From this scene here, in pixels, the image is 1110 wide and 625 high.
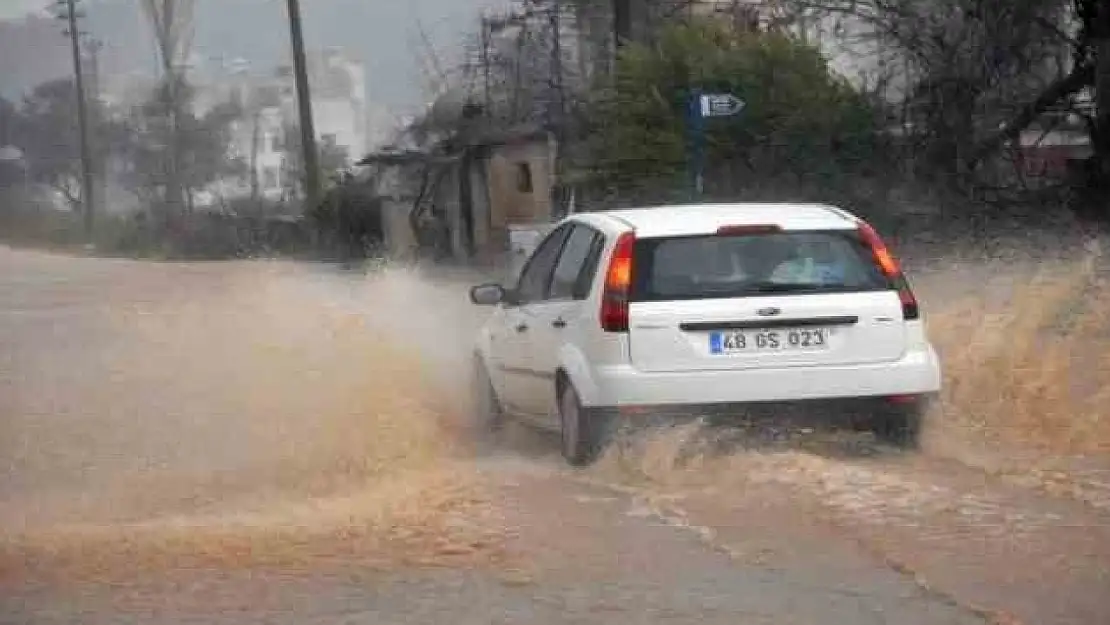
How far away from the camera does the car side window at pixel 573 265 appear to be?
10203 mm

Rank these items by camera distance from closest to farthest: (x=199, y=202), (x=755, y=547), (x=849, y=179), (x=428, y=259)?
1. (x=755, y=547)
2. (x=849, y=179)
3. (x=428, y=259)
4. (x=199, y=202)

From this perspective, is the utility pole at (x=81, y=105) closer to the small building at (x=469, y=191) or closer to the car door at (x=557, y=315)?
the small building at (x=469, y=191)

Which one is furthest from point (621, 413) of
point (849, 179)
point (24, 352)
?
point (849, 179)

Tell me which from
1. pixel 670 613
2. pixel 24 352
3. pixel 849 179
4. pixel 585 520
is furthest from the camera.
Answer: pixel 849 179

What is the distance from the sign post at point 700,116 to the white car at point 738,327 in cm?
1091

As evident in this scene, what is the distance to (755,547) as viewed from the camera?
7621 millimetres

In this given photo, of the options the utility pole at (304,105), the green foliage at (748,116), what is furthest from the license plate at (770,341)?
the utility pole at (304,105)

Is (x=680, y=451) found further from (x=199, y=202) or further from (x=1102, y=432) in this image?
(x=199, y=202)

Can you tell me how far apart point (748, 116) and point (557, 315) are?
1676 centimetres

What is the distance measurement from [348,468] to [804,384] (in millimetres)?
2451

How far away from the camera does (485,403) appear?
1201cm

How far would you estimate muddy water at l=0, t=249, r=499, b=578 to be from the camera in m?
8.24

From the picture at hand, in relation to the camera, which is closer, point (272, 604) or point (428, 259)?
point (272, 604)

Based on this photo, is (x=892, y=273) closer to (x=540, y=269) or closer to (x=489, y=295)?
(x=540, y=269)
